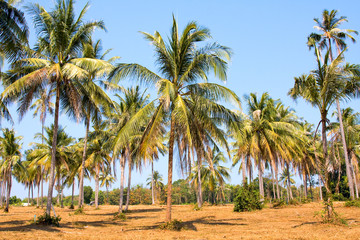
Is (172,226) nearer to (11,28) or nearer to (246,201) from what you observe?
(11,28)

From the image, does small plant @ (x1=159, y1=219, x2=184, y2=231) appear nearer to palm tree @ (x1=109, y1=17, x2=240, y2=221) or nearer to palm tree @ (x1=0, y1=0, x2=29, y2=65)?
palm tree @ (x1=109, y1=17, x2=240, y2=221)

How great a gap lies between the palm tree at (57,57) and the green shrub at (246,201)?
13.6 meters

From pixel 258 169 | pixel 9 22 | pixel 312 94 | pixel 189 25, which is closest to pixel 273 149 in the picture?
pixel 258 169

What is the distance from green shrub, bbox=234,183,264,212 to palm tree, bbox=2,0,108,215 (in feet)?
44.7

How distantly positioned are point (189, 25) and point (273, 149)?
55.0 ft

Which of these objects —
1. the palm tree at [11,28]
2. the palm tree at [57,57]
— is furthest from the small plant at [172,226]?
the palm tree at [11,28]

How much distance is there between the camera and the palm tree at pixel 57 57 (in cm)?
1468

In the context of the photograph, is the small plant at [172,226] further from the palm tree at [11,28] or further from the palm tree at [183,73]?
the palm tree at [11,28]

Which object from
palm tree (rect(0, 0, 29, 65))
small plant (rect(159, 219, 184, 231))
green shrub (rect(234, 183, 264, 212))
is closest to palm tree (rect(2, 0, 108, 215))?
palm tree (rect(0, 0, 29, 65))

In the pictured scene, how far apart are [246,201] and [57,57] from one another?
54.1ft

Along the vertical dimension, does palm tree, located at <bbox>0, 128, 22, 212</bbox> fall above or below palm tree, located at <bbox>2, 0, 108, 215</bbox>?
below

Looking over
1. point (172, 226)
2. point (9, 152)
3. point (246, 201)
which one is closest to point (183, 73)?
point (172, 226)

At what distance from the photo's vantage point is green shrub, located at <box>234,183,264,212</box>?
23000 millimetres

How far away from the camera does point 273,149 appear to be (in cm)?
2667
